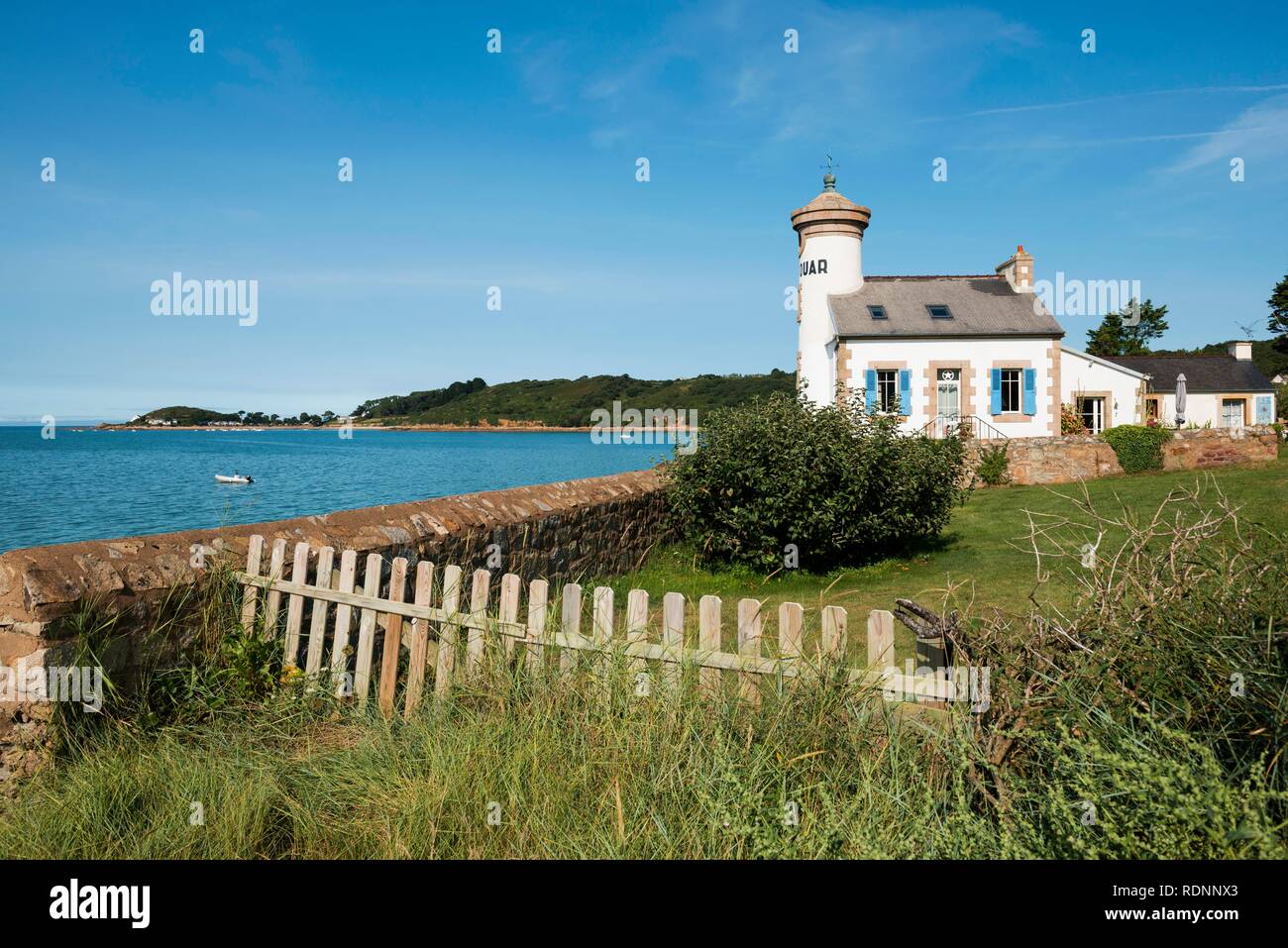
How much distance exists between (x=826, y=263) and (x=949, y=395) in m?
6.28

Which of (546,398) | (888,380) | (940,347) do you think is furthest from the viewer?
(546,398)

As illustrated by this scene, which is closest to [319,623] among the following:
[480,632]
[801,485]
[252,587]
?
[252,587]

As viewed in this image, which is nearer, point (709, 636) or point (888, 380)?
point (709, 636)

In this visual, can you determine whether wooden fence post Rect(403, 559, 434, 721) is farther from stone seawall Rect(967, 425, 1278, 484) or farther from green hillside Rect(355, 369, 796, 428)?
green hillside Rect(355, 369, 796, 428)

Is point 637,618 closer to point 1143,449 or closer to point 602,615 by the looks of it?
point 602,615

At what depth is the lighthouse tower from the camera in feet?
94.3

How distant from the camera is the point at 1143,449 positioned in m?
21.0

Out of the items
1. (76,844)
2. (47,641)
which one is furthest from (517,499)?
(76,844)

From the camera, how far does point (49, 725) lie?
13.2ft

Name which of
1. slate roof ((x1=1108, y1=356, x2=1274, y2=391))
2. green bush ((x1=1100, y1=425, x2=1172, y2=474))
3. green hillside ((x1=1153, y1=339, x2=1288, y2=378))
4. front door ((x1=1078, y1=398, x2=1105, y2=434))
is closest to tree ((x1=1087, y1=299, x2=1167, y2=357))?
green hillside ((x1=1153, y1=339, x2=1288, y2=378))

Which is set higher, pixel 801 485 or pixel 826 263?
pixel 826 263

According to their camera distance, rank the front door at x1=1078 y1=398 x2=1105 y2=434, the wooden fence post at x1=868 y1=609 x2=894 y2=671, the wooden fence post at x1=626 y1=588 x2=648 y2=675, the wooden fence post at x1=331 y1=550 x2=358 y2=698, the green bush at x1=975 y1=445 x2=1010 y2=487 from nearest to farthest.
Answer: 1. the wooden fence post at x1=868 y1=609 x2=894 y2=671
2. the wooden fence post at x1=626 y1=588 x2=648 y2=675
3. the wooden fence post at x1=331 y1=550 x2=358 y2=698
4. the green bush at x1=975 y1=445 x2=1010 y2=487
5. the front door at x1=1078 y1=398 x2=1105 y2=434

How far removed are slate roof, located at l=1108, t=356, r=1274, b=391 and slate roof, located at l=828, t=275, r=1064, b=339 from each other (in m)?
10.7
